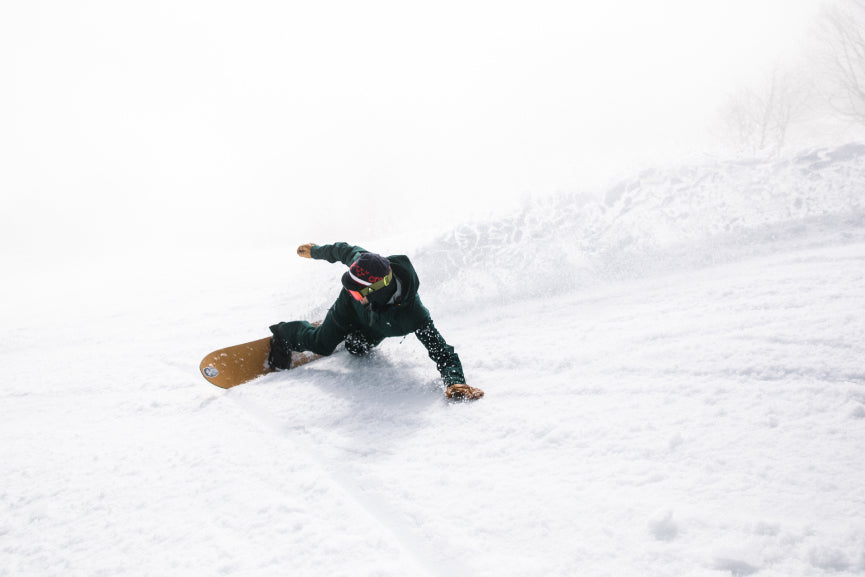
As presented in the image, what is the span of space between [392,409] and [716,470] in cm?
205

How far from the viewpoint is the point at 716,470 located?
205cm

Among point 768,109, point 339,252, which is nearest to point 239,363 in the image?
point 339,252

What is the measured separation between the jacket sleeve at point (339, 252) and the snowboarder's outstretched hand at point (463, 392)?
1524mm

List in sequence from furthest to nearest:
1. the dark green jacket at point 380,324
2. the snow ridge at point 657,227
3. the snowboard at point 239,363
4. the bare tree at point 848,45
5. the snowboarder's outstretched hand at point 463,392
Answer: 1. the bare tree at point 848,45
2. the snow ridge at point 657,227
3. the snowboard at point 239,363
4. the dark green jacket at point 380,324
5. the snowboarder's outstretched hand at point 463,392

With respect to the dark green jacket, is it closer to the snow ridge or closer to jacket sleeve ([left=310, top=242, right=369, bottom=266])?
jacket sleeve ([left=310, top=242, right=369, bottom=266])

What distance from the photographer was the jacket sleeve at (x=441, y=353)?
3.20 meters

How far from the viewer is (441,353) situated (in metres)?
3.25

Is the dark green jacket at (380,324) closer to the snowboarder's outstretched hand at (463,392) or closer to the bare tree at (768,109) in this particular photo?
the snowboarder's outstretched hand at (463,392)

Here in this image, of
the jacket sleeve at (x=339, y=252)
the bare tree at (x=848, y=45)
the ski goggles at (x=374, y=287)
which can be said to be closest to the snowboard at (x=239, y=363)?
Answer: the jacket sleeve at (x=339, y=252)

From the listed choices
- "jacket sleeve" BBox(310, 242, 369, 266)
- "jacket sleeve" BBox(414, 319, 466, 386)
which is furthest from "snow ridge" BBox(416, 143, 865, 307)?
"jacket sleeve" BBox(414, 319, 466, 386)

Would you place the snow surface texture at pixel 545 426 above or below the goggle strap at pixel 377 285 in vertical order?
below

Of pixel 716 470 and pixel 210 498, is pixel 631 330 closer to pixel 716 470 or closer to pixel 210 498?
pixel 716 470

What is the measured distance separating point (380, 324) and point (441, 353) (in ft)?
1.97

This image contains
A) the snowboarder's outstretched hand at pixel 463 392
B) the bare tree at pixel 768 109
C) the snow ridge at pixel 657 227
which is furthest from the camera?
the bare tree at pixel 768 109
